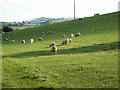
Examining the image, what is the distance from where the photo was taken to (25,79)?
38.5ft

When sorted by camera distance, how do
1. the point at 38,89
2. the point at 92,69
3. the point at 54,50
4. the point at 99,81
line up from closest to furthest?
the point at 38,89, the point at 99,81, the point at 92,69, the point at 54,50

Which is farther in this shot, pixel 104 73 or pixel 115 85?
pixel 104 73

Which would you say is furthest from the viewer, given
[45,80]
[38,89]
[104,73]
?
[104,73]

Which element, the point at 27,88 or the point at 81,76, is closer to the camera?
the point at 27,88

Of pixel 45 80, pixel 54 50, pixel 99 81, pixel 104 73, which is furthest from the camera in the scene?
pixel 54 50

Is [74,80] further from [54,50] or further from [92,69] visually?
[54,50]

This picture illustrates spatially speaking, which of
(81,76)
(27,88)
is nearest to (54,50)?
(81,76)

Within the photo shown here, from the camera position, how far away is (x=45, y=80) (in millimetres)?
11289

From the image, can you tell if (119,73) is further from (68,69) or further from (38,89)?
(38,89)

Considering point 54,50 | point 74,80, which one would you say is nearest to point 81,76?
point 74,80

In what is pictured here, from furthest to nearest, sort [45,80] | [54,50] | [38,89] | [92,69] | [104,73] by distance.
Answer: [54,50]
[92,69]
[104,73]
[45,80]
[38,89]

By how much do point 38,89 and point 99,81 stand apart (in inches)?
166

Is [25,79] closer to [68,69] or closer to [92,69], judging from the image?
[68,69]

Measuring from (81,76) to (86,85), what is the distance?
186 centimetres
